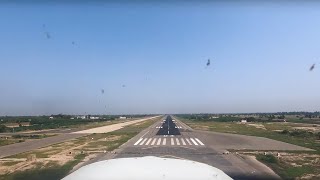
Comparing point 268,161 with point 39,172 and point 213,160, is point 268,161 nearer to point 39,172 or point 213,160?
point 213,160

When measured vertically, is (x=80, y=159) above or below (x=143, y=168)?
below

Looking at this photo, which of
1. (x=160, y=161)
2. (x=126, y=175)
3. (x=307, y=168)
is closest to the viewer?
(x=126, y=175)

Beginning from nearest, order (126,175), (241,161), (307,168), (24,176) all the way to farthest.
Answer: (126,175)
(24,176)
(307,168)
(241,161)

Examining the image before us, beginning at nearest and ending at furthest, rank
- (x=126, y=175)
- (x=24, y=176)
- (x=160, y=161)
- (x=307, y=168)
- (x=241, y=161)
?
1. (x=126, y=175)
2. (x=160, y=161)
3. (x=24, y=176)
4. (x=307, y=168)
5. (x=241, y=161)

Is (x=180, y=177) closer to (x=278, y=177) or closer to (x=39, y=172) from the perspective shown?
(x=278, y=177)

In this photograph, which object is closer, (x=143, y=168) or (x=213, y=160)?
(x=143, y=168)

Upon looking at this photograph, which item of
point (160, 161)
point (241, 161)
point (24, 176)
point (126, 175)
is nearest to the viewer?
point (126, 175)

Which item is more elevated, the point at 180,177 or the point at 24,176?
the point at 180,177

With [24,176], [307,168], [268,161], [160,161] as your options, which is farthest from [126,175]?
[268,161]

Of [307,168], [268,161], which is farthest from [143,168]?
[268,161]
